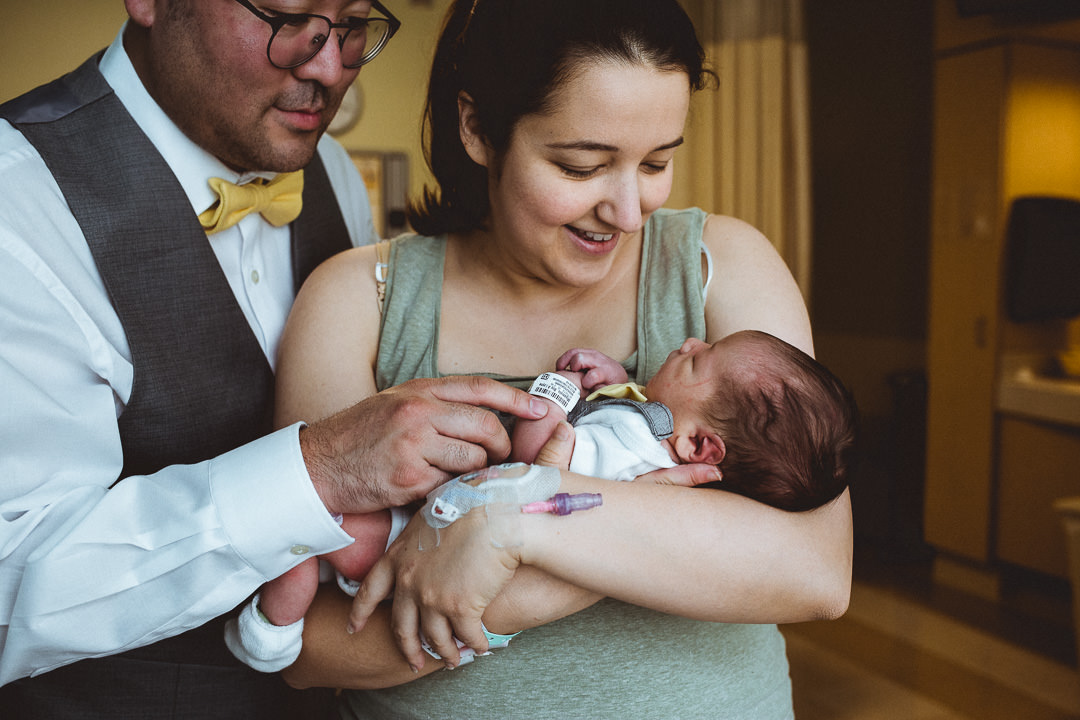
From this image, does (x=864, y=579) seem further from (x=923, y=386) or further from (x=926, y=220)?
(x=926, y=220)

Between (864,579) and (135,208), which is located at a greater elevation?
(135,208)

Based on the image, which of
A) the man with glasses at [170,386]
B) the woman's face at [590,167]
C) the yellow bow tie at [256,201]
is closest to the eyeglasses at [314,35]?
the man with glasses at [170,386]

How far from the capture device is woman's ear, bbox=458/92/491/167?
4.74 feet

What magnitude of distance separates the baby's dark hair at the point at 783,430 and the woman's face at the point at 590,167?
0.96 feet

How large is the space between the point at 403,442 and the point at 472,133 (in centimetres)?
64

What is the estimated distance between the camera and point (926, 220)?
521cm

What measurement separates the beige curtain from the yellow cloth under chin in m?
3.30

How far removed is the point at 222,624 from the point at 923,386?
15.3 feet

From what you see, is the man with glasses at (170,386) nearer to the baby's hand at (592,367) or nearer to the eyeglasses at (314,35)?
the eyeglasses at (314,35)

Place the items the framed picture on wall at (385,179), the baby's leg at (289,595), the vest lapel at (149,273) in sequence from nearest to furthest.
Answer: the baby's leg at (289,595) → the vest lapel at (149,273) → the framed picture on wall at (385,179)

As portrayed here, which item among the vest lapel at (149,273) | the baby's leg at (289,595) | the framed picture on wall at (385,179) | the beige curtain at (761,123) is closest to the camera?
the baby's leg at (289,595)

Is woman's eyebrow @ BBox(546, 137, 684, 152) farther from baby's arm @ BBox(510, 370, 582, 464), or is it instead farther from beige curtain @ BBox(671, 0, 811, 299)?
beige curtain @ BBox(671, 0, 811, 299)

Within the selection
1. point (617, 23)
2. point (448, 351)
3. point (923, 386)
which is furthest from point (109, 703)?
point (923, 386)

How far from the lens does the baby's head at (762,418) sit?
4.11 feet
